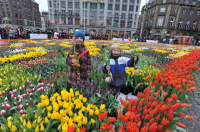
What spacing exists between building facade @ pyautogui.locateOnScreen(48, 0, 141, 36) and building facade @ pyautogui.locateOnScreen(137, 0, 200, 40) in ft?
29.5

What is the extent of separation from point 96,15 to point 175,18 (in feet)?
103

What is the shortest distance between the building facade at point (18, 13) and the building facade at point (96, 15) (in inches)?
939

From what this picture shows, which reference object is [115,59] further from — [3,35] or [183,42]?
[183,42]

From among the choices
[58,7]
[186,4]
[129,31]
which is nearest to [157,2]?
[186,4]

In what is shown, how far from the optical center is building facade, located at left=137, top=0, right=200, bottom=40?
143 ft

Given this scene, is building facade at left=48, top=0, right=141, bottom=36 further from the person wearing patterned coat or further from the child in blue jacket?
the child in blue jacket

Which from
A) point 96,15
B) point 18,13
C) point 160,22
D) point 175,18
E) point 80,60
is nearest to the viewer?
point 80,60

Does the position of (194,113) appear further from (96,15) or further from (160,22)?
(96,15)

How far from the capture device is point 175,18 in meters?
44.2

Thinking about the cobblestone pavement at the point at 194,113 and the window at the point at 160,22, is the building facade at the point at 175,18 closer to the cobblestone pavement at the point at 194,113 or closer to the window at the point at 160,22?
the window at the point at 160,22

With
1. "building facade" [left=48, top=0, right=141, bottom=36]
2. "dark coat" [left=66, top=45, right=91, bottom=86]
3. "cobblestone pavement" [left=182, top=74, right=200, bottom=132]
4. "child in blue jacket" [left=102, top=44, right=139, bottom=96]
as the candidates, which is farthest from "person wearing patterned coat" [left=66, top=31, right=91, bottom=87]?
"building facade" [left=48, top=0, right=141, bottom=36]

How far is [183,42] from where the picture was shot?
89.1 feet

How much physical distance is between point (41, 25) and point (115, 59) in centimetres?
10366

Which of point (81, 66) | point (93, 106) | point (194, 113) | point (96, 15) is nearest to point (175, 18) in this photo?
point (96, 15)
